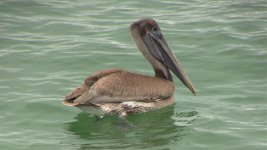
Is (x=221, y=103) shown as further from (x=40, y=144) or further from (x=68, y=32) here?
(x=68, y=32)

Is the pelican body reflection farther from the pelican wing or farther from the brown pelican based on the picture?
the pelican wing

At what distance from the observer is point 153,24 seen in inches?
379

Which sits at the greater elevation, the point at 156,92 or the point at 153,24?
the point at 153,24

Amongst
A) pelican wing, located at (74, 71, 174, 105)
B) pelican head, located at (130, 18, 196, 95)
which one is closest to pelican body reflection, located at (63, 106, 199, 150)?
pelican wing, located at (74, 71, 174, 105)

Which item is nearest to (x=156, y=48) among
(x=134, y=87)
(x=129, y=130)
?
(x=134, y=87)

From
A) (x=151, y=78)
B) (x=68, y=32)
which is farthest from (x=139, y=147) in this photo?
(x=68, y=32)

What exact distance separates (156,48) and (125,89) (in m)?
1.18

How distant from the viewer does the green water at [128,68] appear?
27.0 ft

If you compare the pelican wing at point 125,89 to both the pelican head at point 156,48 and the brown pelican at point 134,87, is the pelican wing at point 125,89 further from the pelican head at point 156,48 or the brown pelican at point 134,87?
the pelican head at point 156,48

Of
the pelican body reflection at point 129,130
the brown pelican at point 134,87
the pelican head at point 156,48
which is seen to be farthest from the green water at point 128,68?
the pelican head at point 156,48

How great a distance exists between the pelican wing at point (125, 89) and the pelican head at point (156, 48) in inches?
18.1

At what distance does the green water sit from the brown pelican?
19cm

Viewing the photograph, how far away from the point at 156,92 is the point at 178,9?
16.0ft

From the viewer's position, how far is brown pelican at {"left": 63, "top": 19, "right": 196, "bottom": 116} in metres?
8.57
